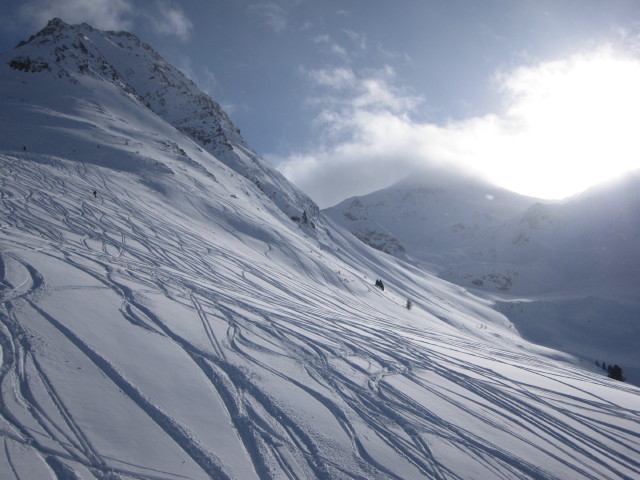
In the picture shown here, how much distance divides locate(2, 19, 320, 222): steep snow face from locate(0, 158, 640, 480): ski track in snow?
31.5 m

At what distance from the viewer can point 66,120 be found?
25047mm

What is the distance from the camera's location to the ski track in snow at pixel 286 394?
3.31m

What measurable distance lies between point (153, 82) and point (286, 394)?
67903mm

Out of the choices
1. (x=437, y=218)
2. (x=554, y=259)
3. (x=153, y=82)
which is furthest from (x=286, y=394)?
(x=437, y=218)

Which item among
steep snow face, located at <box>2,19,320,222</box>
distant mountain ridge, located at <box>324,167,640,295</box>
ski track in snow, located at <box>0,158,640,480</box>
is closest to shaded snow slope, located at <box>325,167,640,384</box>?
distant mountain ridge, located at <box>324,167,640,295</box>

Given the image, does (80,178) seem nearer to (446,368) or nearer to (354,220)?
(446,368)

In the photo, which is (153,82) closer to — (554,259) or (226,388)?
(226,388)

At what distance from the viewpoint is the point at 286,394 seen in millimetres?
4582

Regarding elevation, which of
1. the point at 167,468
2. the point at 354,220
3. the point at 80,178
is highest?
the point at 354,220

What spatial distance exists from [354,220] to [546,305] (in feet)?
236

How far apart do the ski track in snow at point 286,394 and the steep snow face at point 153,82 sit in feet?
103

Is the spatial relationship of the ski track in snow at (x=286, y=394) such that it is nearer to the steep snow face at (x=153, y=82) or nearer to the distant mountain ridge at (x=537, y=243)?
the steep snow face at (x=153, y=82)

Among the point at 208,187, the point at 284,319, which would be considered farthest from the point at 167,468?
the point at 208,187

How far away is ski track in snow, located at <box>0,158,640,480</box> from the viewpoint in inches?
130
